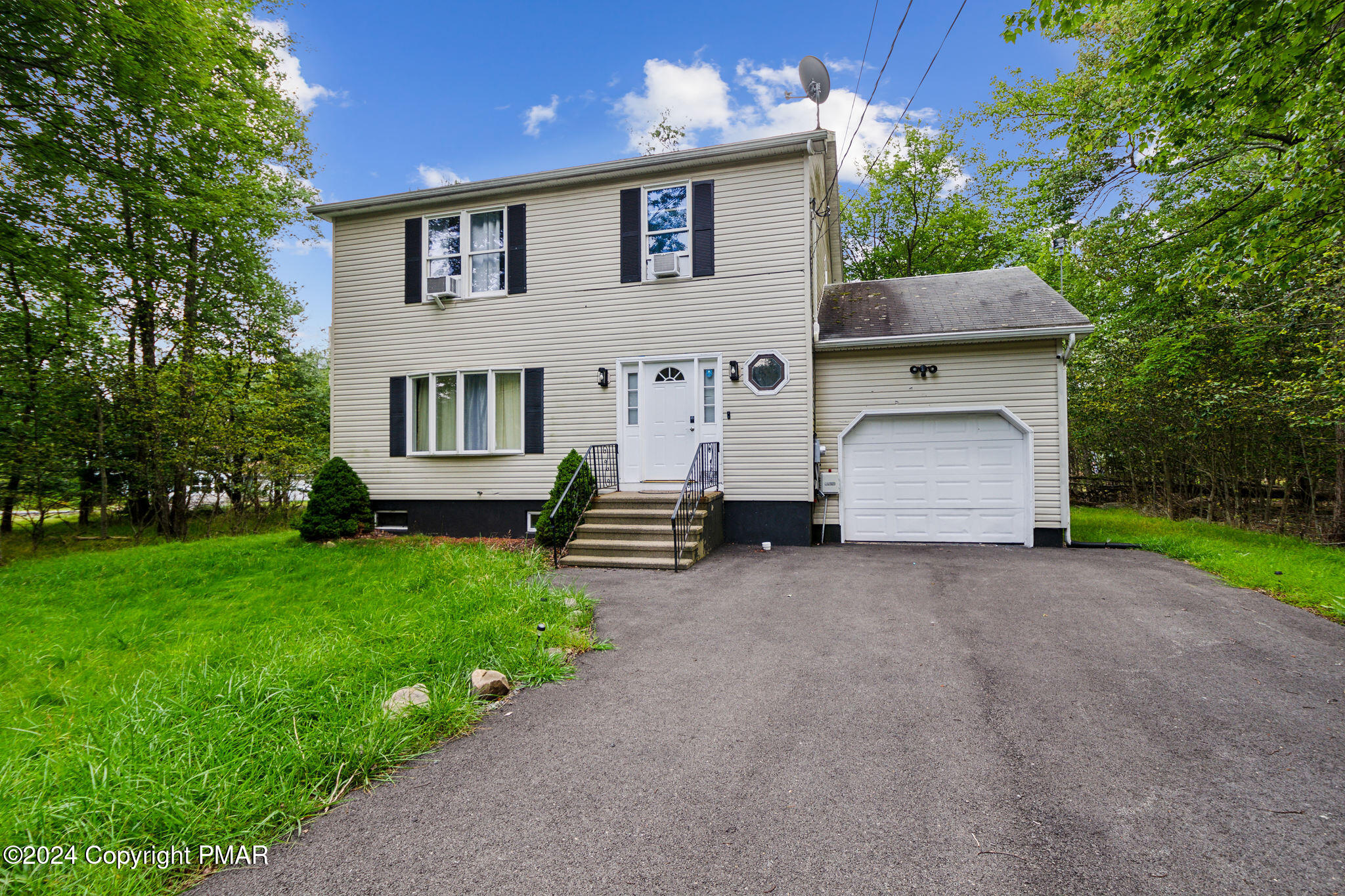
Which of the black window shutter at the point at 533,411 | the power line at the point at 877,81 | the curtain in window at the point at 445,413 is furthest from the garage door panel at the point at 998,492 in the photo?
the curtain in window at the point at 445,413

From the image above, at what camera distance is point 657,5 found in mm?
10508

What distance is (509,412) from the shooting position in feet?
30.5

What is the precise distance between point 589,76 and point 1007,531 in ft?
44.1

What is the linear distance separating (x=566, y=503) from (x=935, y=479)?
5.49 metres

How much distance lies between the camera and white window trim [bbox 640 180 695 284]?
8.59 m

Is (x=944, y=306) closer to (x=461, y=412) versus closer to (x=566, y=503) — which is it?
(x=566, y=503)

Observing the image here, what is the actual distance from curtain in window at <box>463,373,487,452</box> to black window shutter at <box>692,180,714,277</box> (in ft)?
13.4

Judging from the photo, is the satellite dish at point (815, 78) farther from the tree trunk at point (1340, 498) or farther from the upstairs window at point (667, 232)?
the tree trunk at point (1340, 498)

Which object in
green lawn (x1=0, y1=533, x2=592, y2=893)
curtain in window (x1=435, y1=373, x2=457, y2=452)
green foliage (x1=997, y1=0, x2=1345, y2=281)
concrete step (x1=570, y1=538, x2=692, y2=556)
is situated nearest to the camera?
green lawn (x1=0, y1=533, x2=592, y2=893)

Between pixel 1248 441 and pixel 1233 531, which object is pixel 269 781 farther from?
pixel 1248 441

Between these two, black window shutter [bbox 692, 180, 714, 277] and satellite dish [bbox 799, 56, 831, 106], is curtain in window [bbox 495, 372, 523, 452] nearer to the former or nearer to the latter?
black window shutter [bbox 692, 180, 714, 277]

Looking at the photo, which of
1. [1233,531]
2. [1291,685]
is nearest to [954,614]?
[1291,685]

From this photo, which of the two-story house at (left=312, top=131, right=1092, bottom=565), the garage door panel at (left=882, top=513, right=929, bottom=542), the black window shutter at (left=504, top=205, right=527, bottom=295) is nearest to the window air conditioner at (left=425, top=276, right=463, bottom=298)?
the two-story house at (left=312, top=131, right=1092, bottom=565)

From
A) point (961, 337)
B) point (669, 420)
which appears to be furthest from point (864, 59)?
point (669, 420)
